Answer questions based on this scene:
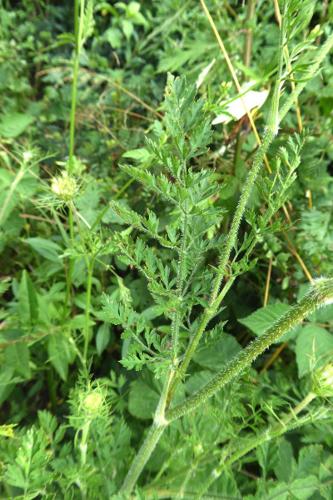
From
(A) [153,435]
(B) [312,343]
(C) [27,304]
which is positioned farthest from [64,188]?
(B) [312,343]

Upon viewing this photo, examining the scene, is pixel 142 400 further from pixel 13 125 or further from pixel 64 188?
pixel 13 125

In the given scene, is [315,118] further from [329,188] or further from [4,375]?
[4,375]

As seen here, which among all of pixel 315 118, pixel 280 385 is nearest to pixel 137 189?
pixel 315 118

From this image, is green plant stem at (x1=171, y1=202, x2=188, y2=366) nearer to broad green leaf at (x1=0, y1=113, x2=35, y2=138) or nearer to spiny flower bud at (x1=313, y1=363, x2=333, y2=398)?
spiny flower bud at (x1=313, y1=363, x2=333, y2=398)

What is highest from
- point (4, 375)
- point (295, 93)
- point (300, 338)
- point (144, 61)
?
point (144, 61)

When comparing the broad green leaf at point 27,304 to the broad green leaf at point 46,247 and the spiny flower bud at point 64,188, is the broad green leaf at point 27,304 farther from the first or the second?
the spiny flower bud at point 64,188

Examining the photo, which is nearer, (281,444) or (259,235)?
(259,235)

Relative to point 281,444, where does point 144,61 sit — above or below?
above
